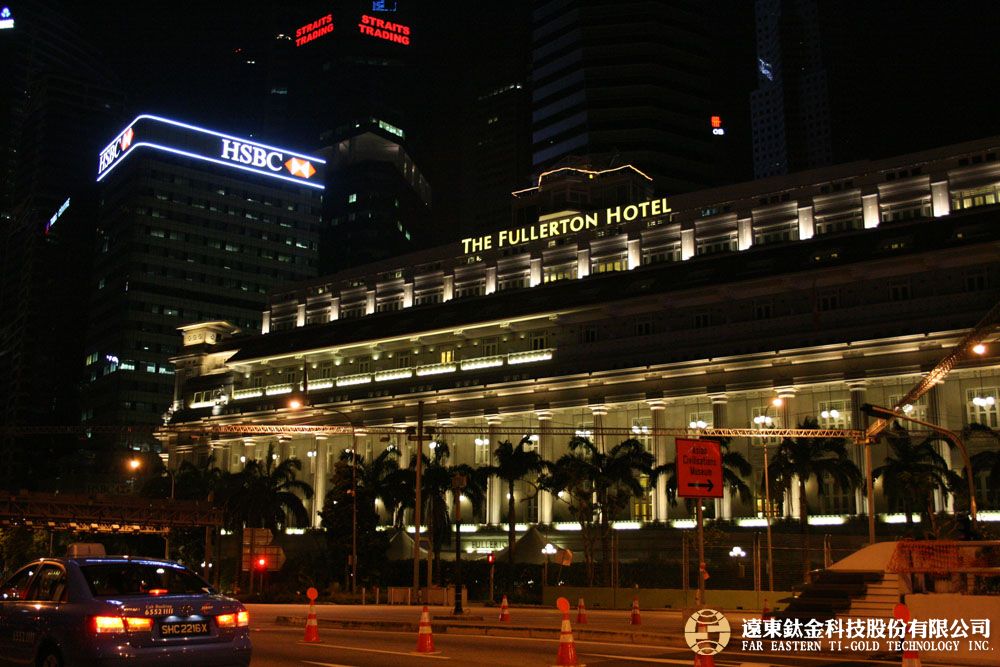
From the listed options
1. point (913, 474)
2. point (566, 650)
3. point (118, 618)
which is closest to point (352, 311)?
point (913, 474)

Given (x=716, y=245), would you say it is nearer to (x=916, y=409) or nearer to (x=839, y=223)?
(x=839, y=223)

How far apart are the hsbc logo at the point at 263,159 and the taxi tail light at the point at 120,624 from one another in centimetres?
16514

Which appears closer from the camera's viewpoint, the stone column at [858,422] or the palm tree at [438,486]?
the stone column at [858,422]

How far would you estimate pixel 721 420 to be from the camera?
78.6m

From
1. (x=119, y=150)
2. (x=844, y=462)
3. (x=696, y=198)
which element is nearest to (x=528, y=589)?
(x=844, y=462)

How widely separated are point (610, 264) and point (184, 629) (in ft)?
266

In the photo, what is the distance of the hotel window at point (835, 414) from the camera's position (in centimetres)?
7475

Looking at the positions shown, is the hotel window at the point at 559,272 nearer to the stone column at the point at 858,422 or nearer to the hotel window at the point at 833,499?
the stone column at the point at 858,422

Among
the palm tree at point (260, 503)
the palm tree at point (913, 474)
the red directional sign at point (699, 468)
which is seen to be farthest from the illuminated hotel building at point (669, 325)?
the red directional sign at point (699, 468)

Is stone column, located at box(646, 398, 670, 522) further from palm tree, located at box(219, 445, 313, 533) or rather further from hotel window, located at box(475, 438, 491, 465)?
palm tree, located at box(219, 445, 313, 533)

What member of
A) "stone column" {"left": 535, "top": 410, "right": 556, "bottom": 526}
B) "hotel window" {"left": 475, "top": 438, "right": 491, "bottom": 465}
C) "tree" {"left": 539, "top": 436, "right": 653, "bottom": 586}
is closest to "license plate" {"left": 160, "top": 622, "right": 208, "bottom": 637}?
"tree" {"left": 539, "top": 436, "right": 653, "bottom": 586}

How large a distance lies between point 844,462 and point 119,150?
469 feet

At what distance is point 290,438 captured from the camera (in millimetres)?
108438

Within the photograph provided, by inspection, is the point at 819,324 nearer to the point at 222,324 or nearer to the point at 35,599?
the point at 35,599
